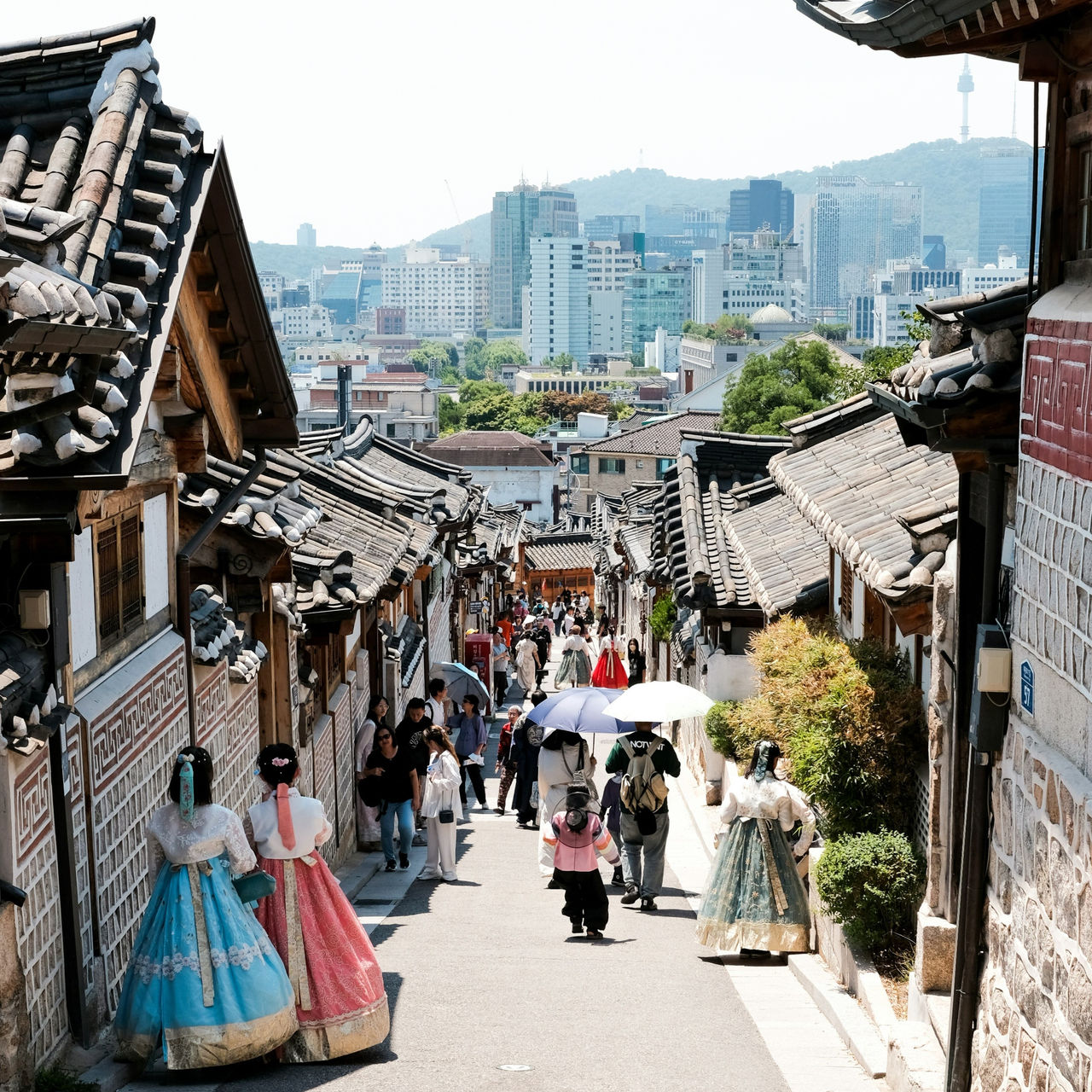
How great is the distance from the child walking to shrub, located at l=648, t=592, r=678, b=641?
16.3 meters

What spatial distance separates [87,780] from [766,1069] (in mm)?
3966

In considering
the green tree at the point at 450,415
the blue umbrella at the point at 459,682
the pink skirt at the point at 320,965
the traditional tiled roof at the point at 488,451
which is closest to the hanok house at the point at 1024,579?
the pink skirt at the point at 320,965

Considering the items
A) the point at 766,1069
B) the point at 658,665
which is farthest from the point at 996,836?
the point at 658,665

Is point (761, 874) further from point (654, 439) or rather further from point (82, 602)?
point (654, 439)

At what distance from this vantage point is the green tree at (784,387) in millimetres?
48656

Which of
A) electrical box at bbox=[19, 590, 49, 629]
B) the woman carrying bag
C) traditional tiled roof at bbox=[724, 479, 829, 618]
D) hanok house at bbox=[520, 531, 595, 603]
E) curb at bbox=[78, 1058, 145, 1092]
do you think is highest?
electrical box at bbox=[19, 590, 49, 629]

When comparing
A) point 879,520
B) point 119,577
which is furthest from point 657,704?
point 119,577

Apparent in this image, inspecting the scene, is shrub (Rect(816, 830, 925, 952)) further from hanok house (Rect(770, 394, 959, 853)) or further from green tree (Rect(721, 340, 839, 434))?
green tree (Rect(721, 340, 839, 434))

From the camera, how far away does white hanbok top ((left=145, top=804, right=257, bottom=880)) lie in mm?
8039

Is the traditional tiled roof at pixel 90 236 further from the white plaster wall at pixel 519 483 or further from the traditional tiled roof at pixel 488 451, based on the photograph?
the white plaster wall at pixel 519 483

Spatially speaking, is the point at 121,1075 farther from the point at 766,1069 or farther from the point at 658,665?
the point at 658,665

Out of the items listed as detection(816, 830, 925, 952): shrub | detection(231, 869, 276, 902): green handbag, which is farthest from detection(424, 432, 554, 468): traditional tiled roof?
detection(231, 869, 276, 902): green handbag

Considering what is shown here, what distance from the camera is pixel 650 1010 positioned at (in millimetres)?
9742

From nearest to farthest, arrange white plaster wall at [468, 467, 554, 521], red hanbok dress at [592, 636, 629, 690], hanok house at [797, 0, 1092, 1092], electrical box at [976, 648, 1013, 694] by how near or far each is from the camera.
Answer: hanok house at [797, 0, 1092, 1092], electrical box at [976, 648, 1013, 694], red hanbok dress at [592, 636, 629, 690], white plaster wall at [468, 467, 554, 521]
